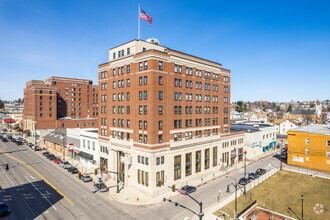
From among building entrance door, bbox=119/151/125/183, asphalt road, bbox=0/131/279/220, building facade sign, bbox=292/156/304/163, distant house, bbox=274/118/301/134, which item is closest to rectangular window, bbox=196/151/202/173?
asphalt road, bbox=0/131/279/220

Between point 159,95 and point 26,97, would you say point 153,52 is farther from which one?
point 26,97

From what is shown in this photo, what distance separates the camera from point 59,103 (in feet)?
353

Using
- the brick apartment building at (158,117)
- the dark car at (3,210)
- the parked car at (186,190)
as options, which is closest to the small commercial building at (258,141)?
the brick apartment building at (158,117)

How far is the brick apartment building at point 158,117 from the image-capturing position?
133 feet

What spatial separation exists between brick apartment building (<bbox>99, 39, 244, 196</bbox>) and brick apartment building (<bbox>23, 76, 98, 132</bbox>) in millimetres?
61917

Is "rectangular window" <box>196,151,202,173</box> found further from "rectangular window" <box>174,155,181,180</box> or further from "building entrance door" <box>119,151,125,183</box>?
"building entrance door" <box>119,151,125,183</box>

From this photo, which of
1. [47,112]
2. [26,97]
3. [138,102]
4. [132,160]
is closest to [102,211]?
[132,160]

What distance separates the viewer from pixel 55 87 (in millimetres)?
103250

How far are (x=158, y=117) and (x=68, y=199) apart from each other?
2316 centimetres

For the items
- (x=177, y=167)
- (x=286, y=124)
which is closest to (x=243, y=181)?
(x=177, y=167)

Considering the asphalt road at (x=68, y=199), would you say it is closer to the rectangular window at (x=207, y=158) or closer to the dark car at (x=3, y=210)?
the dark car at (x=3, y=210)

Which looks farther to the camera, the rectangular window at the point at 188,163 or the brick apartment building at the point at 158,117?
the rectangular window at the point at 188,163

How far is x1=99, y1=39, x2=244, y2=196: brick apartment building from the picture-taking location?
133 feet

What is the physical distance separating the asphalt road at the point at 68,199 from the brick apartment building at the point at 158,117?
5.57 m
